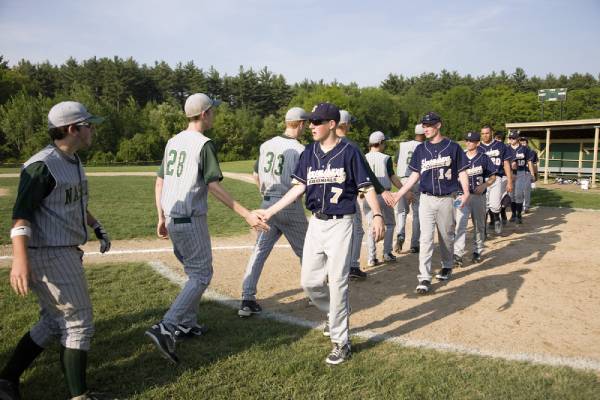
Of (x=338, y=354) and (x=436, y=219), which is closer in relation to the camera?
(x=338, y=354)

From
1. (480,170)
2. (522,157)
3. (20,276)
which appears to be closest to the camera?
(20,276)

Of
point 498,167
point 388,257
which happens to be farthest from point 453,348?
point 498,167

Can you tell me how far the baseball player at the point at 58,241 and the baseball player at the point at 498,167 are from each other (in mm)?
7410

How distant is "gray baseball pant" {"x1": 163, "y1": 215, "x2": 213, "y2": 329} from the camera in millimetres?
3740

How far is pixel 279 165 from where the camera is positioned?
489 centimetres

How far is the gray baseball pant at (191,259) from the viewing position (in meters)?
Result: 3.74

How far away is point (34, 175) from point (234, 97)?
84.9 metres

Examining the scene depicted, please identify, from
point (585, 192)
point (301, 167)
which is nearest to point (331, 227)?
point (301, 167)

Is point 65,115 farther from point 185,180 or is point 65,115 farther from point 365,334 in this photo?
point 365,334

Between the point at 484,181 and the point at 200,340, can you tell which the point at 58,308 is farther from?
the point at 484,181

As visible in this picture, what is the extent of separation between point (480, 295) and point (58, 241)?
15.6 feet

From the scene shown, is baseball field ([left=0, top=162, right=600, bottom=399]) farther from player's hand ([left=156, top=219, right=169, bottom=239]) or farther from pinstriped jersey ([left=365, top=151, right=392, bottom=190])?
pinstriped jersey ([left=365, top=151, right=392, bottom=190])

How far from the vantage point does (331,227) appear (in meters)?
3.73

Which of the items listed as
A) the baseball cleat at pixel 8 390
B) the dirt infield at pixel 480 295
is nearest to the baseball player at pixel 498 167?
the dirt infield at pixel 480 295
